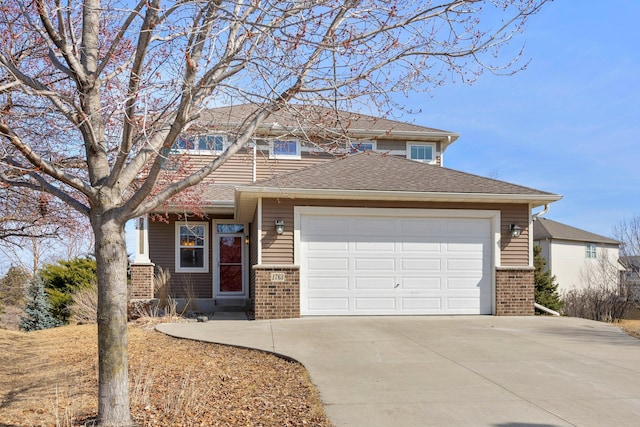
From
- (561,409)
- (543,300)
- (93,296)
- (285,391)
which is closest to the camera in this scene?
(561,409)

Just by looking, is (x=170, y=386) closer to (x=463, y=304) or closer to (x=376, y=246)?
(x=376, y=246)

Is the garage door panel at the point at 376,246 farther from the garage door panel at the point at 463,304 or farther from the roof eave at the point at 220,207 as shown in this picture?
the roof eave at the point at 220,207

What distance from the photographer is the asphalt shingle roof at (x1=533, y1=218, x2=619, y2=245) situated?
2888cm

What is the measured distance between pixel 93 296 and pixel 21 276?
227 inches

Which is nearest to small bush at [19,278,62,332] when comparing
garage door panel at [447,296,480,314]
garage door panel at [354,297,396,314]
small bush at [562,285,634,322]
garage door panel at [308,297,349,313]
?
garage door panel at [308,297,349,313]

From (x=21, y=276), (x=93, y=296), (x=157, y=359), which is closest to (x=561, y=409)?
(x=157, y=359)

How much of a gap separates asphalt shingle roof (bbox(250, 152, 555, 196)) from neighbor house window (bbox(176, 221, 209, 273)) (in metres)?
4.39

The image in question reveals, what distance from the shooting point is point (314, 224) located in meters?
11.0

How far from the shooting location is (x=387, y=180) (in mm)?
11602

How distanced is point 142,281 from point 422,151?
31.8 feet

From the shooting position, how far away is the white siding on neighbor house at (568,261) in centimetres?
2889

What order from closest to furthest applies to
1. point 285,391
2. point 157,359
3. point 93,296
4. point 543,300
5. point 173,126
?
point 173,126
point 285,391
point 157,359
point 93,296
point 543,300

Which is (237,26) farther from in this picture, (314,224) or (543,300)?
(543,300)

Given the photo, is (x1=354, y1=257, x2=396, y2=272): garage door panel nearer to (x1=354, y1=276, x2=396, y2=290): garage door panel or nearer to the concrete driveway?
(x1=354, y1=276, x2=396, y2=290): garage door panel
